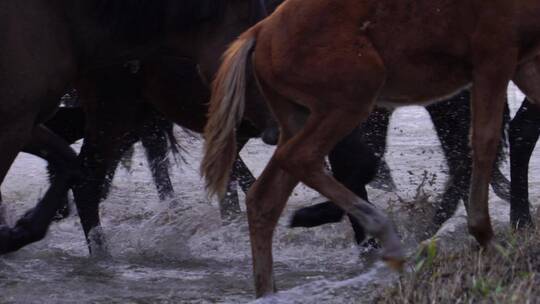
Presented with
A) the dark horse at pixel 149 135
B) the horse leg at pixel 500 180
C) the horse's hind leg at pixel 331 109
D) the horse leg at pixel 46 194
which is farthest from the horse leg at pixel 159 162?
the horse's hind leg at pixel 331 109

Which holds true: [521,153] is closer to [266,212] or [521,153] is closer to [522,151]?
[522,151]

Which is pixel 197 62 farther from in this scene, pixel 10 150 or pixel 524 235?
pixel 524 235

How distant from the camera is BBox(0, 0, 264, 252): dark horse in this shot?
543cm

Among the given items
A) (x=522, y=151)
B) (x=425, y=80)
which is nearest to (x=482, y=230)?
(x=425, y=80)

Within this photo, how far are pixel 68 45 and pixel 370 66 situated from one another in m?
1.58

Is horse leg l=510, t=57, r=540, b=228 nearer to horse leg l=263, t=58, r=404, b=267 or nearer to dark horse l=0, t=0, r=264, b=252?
dark horse l=0, t=0, r=264, b=252

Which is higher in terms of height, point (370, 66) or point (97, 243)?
point (370, 66)

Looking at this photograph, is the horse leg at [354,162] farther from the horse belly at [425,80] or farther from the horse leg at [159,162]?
the horse leg at [159,162]

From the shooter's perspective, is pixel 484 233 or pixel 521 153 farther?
pixel 521 153

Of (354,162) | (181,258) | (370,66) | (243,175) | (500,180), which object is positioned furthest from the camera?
(243,175)

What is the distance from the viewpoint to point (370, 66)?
15.3 feet

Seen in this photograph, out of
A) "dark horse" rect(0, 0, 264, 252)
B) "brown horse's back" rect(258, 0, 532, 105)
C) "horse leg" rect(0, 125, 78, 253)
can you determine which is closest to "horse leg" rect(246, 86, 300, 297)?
"brown horse's back" rect(258, 0, 532, 105)

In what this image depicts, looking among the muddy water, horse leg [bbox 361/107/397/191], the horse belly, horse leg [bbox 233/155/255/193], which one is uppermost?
the horse belly

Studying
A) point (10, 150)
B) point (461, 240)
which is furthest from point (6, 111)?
point (461, 240)
